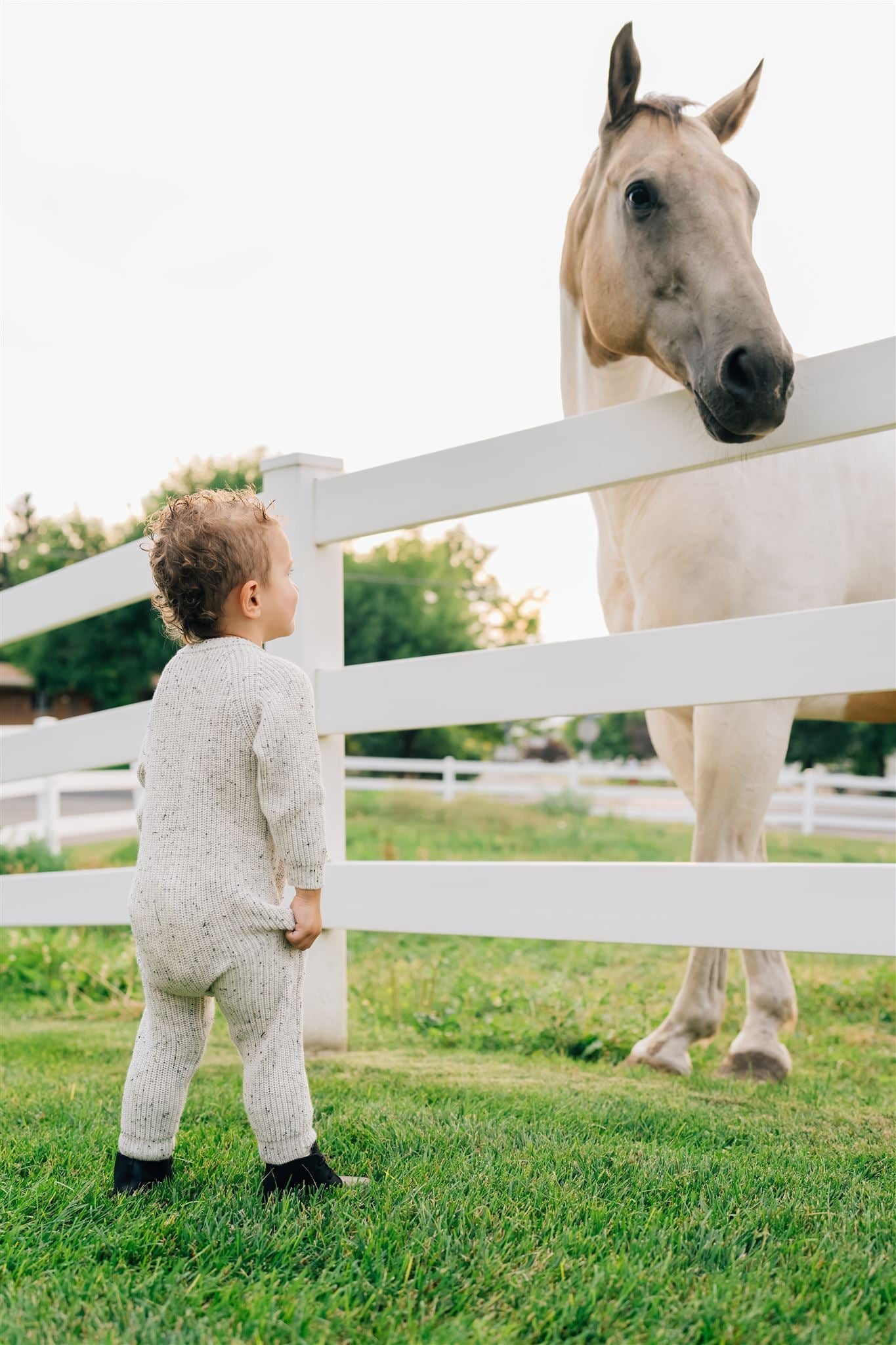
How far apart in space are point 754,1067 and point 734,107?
280cm

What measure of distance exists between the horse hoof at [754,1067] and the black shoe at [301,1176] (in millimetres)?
1588

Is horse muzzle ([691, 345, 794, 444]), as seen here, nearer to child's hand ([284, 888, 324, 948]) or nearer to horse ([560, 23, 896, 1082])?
horse ([560, 23, 896, 1082])

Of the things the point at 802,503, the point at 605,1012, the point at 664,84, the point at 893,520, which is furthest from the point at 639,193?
the point at 605,1012

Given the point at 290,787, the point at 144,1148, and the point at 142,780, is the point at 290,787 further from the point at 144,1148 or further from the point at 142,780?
the point at 144,1148

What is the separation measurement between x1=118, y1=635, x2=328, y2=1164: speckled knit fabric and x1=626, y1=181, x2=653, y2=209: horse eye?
1654mm

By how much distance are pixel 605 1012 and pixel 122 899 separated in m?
1.91

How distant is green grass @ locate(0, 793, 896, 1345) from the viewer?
1348mm

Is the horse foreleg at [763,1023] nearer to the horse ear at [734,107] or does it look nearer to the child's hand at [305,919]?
the child's hand at [305,919]

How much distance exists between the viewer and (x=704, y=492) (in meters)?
3.19

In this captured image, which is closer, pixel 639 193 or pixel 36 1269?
pixel 36 1269

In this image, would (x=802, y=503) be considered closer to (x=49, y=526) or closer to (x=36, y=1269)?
(x=36, y=1269)

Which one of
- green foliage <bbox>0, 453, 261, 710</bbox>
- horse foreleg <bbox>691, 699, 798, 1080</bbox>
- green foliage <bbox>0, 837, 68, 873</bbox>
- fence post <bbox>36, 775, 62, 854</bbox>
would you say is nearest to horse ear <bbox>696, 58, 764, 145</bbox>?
horse foreleg <bbox>691, 699, 798, 1080</bbox>

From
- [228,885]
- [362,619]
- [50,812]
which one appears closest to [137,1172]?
[228,885]

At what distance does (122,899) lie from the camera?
3.35 m
